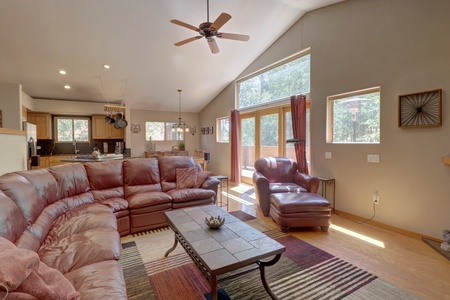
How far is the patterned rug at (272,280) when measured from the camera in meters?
1.85

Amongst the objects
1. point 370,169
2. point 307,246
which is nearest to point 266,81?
point 370,169

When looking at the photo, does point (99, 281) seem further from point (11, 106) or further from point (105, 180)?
point (11, 106)

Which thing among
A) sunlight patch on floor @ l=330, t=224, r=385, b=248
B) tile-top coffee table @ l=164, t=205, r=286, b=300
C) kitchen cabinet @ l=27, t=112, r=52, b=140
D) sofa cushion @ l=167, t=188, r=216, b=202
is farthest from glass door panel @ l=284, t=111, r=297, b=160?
kitchen cabinet @ l=27, t=112, r=52, b=140

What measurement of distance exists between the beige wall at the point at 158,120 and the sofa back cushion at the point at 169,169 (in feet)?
14.3

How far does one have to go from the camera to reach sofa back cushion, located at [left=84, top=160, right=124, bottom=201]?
10.6 ft

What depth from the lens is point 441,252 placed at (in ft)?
8.17

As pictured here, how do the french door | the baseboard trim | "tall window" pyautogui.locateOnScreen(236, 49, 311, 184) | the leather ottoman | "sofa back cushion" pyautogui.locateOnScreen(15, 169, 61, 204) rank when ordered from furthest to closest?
1. the french door
2. "tall window" pyautogui.locateOnScreen(236, 49, 311, 184)
3. the leather ottoman
4. the baseboard trim
5. "sofa back cushion" pyautogui.locateOnScreen(15, 169, 61, 204)

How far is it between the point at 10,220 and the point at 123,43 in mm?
3943

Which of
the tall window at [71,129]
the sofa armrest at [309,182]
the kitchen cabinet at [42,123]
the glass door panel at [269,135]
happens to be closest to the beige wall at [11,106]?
the kitchen cabinet at [42,123]

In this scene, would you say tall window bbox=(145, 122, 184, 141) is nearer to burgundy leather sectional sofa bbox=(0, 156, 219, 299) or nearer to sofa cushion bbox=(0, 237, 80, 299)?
burgundy leather sectional sofa bbox=(0, 156, 219, 299)

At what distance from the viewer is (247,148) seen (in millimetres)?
6398

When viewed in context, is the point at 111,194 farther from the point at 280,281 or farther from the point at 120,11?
the point at 120,11

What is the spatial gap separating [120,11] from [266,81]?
3.50 m

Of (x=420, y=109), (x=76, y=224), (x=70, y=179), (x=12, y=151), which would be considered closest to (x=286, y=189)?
(x=420, y=109)
